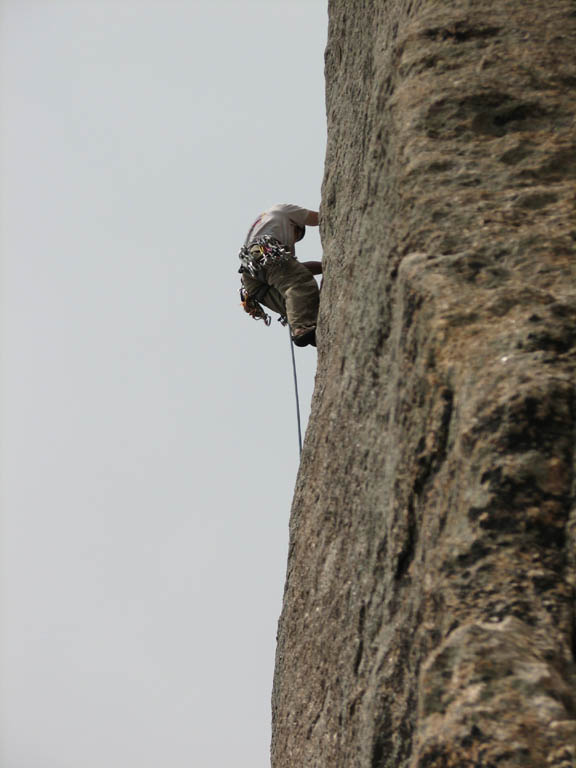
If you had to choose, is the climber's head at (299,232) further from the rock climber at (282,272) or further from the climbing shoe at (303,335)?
the climbing shoe at (303,335)

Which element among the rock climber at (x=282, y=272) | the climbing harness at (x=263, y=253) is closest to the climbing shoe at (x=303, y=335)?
the rock climber at (x=282, y=272)

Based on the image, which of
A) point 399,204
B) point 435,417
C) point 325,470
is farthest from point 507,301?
point 325,470

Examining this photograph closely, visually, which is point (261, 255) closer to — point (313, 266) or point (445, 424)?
point (313, 266)

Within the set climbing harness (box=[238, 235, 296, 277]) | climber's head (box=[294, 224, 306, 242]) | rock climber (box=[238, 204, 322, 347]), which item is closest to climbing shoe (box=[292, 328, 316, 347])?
rock climber (box=[238, 204, 322, 347])

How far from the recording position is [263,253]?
29.2 ft

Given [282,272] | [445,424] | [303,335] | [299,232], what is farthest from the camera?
Answer: [299,232]

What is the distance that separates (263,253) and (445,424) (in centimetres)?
457

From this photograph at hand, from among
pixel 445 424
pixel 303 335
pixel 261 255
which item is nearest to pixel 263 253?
pixel 261 255

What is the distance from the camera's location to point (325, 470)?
636cm

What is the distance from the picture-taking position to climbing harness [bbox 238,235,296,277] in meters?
8.88

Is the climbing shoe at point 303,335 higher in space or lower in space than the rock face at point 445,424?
higher

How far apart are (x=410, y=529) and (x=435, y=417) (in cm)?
54

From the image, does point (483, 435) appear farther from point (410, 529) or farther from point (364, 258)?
point (364, 258)

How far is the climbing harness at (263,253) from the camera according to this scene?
29.1 ft
